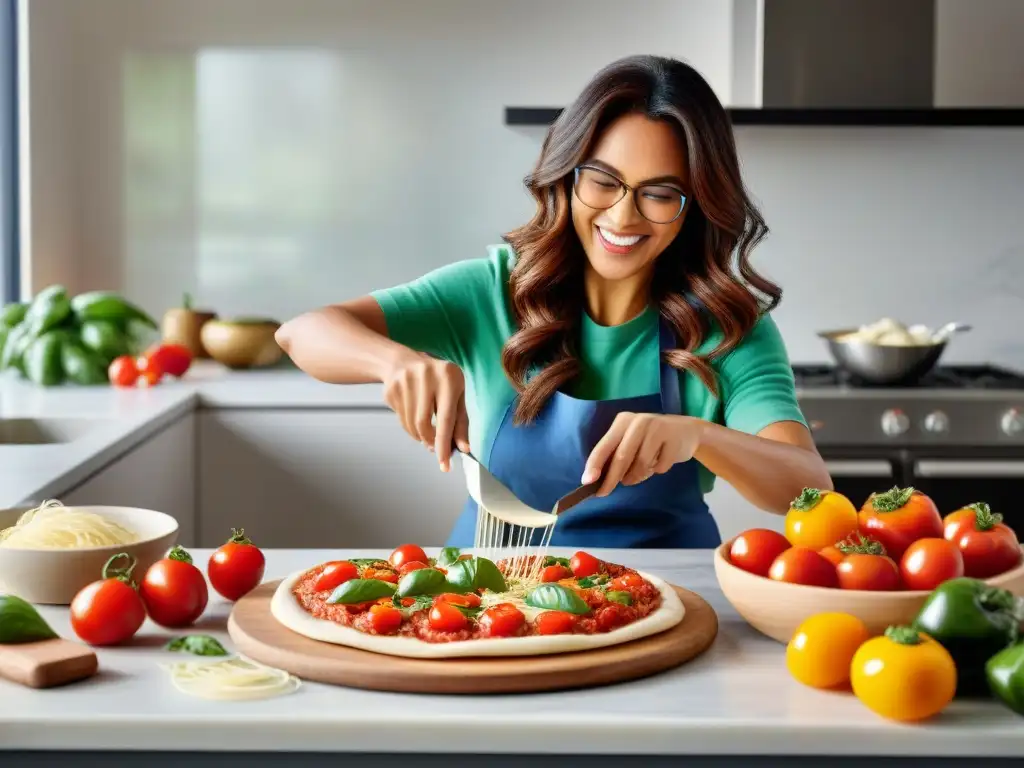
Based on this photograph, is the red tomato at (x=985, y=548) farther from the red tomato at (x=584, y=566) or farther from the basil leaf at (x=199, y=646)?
the basil leaf at (x=199, y=646)

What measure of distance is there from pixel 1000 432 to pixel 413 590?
7.31 feet

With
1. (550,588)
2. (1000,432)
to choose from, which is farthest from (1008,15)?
(550,588)

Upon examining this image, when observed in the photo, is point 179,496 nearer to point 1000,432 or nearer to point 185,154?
point 185,154

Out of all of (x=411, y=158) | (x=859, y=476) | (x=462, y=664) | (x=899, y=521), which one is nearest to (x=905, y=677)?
(x=899, y=521)

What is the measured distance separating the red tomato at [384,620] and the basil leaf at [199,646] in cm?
16

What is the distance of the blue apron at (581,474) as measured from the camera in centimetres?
195

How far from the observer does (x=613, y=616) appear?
4.24 ft


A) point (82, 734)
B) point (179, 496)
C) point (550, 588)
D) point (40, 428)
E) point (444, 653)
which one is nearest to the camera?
point (82, 734)

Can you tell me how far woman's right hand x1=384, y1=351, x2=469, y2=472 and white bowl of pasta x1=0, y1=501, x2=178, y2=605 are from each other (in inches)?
12.3

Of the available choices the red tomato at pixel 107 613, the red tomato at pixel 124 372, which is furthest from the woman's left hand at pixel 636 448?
the red tomato at pixel 124 372

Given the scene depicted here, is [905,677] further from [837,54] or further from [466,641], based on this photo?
[837,54]

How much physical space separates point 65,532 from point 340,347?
0.51m

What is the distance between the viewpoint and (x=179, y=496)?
120 inches

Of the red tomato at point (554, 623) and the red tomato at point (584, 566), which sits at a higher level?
the red tomato at point (584, 566)
